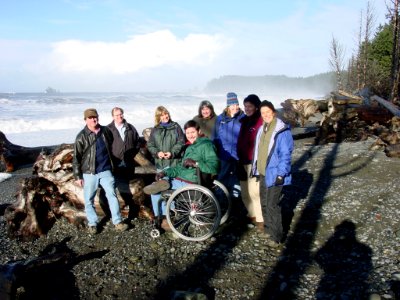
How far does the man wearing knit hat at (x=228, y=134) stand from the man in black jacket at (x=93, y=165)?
1804 millimetres

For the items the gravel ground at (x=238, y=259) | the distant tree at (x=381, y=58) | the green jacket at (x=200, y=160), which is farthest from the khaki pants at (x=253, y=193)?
the distant tree at (x=381, y=58)

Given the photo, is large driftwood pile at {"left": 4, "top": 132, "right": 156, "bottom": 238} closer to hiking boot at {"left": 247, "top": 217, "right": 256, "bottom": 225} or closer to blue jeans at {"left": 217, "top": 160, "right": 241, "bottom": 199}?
blue jeans at {"left": 217, "top": 160, "right": 241, "bottom": 199}

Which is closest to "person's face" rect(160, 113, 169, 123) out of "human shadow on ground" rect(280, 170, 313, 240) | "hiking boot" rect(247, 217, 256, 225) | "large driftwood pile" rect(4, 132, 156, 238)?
"large driftwood pile" rect(4, 132, 156, 238)

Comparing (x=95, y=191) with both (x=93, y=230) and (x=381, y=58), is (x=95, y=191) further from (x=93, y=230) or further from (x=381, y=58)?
(x=381, y=58)

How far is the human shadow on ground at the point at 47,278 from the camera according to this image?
13.5ft

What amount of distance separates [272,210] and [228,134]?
4.73ft

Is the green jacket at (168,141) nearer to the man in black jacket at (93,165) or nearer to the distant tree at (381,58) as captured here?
the man in black jacket at (93,165)

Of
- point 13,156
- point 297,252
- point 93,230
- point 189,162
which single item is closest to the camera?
point 297,252

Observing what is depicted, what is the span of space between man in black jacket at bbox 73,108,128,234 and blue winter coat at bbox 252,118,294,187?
8.34 feet

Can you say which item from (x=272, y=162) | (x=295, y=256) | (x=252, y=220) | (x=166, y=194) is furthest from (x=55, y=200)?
(x=295, y=256)

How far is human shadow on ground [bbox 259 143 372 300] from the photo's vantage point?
3.93 metres

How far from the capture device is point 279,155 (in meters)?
4.61

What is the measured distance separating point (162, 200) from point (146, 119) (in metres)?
25.6

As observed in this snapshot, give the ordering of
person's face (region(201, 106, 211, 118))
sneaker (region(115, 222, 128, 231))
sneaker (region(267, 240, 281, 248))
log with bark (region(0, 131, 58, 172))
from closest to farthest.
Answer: sneaker (region(267, 240, 281, 248)), sneaker (region(115, 222, 128, 231)), person's face (region(201, 106, 211, 118)), log with bark (region(0, 131, 58, 172))
